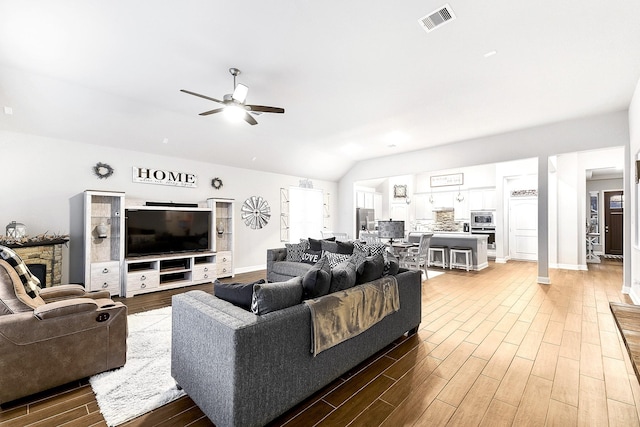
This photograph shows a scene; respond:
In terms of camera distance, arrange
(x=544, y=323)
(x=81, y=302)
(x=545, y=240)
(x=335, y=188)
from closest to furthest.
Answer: (x=81, y=302)
(x=544, y=323)
(x=545, y=240)
(x=335, y=188)

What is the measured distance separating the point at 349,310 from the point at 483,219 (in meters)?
8.69

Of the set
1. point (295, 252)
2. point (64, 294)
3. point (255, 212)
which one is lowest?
point (64, 294)

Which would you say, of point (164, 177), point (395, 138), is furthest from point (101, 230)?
point (395, 138)

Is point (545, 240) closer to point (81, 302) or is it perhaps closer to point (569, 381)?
point (569, 381)

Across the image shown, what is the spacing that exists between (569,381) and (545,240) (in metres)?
4.16

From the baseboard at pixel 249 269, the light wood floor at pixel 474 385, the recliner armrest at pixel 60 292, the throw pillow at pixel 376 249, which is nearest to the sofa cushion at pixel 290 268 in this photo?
the throw pillow at pixel 376 249

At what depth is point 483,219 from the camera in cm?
923

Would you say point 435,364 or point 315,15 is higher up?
point 315,15

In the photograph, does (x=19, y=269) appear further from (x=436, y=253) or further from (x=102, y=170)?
(x=436, y=253)

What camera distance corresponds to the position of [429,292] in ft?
16.3

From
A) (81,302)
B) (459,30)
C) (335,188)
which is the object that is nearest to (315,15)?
(459,30)

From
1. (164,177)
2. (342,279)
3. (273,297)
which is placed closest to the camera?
(273,297)

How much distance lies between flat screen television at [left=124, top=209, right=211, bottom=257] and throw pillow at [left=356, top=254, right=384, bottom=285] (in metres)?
4.29

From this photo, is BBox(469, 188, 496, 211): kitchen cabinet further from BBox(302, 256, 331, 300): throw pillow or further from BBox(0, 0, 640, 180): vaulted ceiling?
BBox(302, 256, 331, 300): throw pillow
